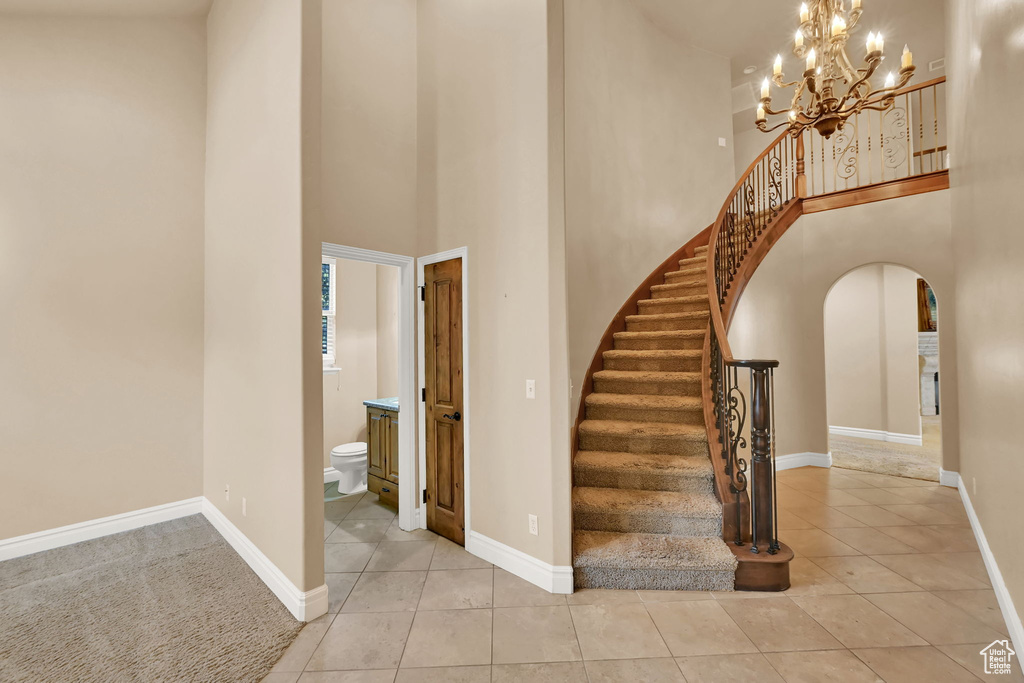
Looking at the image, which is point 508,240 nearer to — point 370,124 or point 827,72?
point 370,124

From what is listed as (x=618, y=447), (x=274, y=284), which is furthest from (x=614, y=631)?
(x=274, y=284)

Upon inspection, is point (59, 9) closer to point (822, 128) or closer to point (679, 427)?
point (679, 427)

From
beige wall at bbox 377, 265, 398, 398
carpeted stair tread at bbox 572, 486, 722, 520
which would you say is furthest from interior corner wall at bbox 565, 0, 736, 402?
beige wall at bbox 377, 265, 398, 398

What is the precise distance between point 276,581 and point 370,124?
3256 mm

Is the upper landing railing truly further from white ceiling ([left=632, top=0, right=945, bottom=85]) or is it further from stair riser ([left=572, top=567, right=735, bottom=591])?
white ceiling ([left=632, top=0, right=945, bottom=85])

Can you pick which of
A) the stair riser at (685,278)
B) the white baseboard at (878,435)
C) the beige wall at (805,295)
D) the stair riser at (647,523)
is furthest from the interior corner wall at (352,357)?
the white baseboard at (878,435)

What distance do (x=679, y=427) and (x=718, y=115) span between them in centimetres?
504

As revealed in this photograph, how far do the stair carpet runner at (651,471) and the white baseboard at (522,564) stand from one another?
0.37ft

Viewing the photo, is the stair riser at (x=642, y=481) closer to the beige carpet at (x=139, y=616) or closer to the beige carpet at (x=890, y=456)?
the beige carpet at (x=139, y=616)

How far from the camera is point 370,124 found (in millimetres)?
3590

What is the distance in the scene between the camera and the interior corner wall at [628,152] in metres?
4.49

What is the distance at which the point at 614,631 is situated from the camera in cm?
235

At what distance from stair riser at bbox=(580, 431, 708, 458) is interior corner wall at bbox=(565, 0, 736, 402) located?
0.57 meters

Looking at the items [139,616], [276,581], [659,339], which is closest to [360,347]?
[276,581]
